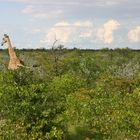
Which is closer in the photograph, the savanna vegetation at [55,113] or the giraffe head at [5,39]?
the savanna vegetation at [55,113]

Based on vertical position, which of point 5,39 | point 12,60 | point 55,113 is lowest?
point 55,113

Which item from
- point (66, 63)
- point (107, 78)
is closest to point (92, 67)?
point (66, 63)

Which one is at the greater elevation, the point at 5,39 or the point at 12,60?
the point at 5,39

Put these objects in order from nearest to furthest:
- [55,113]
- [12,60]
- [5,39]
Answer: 1. [55,113]
2. [12,60]
3. [5,39]

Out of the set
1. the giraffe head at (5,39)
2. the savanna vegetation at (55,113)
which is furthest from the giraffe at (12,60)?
the savanna vegetation at (55,113)

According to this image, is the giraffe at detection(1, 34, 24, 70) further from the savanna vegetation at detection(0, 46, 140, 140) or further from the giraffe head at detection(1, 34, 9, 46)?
the savanna vegetation at detection(0, 46, 140, 140)

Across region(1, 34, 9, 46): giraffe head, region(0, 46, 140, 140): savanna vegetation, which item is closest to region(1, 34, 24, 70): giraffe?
region(1, 34, 9, 46): giraffe head

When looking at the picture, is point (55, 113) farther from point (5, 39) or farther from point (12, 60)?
point (5, 39)

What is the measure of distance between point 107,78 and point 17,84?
28681 mm

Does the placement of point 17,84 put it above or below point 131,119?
above

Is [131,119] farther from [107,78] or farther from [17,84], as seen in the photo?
[107,78]

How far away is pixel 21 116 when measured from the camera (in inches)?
1275

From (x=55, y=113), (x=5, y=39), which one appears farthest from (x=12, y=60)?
(x=55, y=113)

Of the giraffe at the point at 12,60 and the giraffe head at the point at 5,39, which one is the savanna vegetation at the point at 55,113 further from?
the giraffe head at the point at 5,39
